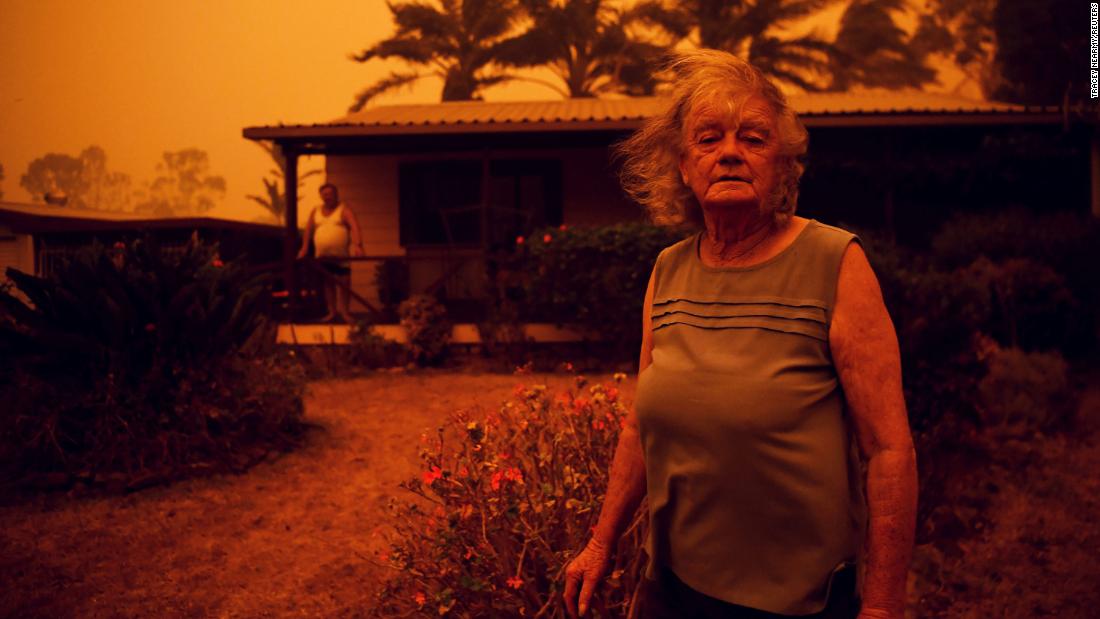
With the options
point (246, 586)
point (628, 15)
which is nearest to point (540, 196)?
point (246, 586)

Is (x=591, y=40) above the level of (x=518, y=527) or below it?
above

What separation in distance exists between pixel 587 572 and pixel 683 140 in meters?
1.06

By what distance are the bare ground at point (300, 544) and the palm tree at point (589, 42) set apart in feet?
58.8

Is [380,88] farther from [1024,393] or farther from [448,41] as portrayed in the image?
[1024,393]

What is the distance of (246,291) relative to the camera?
5.34m

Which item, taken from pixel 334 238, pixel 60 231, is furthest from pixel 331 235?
pixel 60 231

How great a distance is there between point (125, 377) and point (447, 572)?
10.7 feet

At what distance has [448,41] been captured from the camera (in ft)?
Result: 71.8

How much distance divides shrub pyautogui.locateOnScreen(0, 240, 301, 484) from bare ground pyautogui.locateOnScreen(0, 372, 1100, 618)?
0.90ft

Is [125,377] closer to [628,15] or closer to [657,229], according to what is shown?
[657,229]

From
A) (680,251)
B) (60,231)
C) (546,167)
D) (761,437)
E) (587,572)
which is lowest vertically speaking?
(587,572)

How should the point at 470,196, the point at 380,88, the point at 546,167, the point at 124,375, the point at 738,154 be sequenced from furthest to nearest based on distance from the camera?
the point at 380,88 < the point at 470,196 < the point at 546,167 < the point at 124,375 < the point at 738,154

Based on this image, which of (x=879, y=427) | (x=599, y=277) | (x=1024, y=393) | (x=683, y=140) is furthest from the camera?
(x=599, y=277)

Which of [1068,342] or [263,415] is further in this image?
[1068,342]
